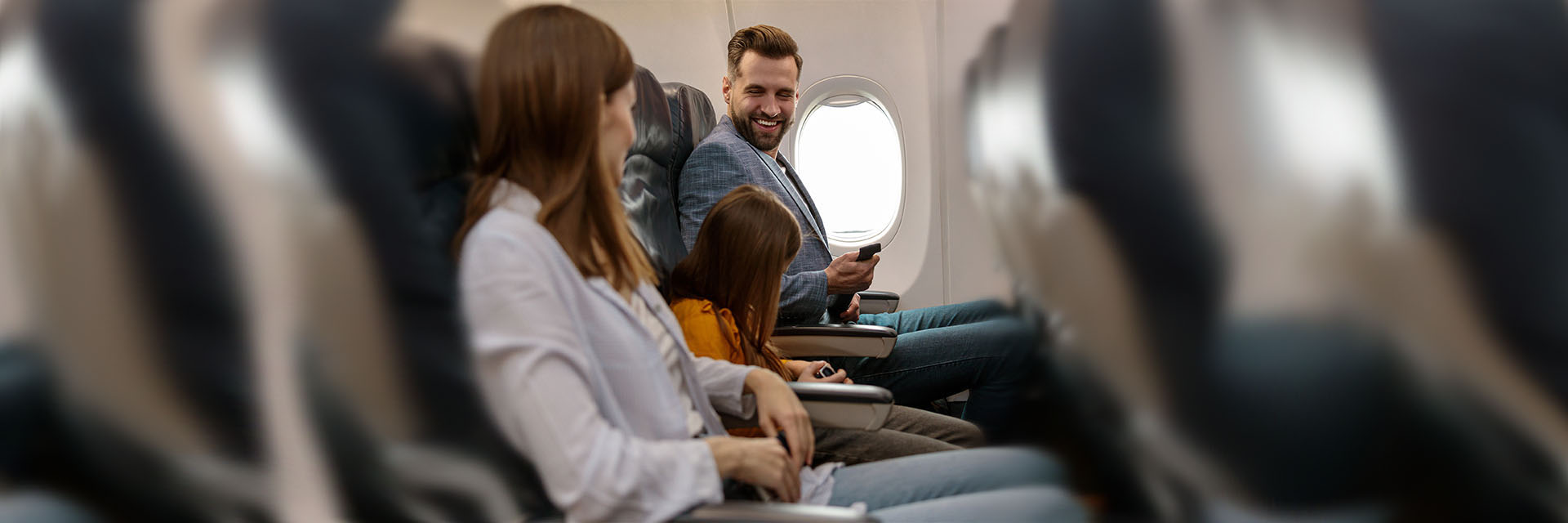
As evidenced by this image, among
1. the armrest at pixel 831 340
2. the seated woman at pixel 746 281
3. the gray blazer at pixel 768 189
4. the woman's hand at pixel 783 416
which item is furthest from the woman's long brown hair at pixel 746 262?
the armrest at pixel 831 340

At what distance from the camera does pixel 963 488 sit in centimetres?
110

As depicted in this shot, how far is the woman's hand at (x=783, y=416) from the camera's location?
41.4 inches

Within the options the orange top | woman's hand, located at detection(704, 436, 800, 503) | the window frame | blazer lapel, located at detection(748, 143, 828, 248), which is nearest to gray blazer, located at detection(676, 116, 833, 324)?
blazer lapel, located at detection(748, 143, 828, 248)

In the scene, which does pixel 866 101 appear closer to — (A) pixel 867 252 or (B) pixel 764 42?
(B) pixel 764 42

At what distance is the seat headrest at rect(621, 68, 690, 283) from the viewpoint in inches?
57.0

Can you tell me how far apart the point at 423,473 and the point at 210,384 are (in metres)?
0.17

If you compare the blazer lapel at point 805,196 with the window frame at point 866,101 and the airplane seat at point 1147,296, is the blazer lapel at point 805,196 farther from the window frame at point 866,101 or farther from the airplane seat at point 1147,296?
the airplane seat at point 1147,296

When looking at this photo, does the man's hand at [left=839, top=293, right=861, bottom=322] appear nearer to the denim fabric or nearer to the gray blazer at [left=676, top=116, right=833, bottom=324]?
the gray blazer at [left=676, top=116, right=833, bottom=324]

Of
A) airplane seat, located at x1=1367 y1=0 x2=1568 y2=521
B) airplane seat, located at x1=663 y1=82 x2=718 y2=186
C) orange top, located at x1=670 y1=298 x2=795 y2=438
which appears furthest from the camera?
airplane seat, located at x1=663 y1=82 x2=718 y2=186

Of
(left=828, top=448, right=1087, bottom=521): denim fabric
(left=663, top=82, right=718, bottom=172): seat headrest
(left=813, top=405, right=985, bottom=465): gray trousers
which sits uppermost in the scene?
(left=663, top=82, right=718, bottom=172): seat headrest

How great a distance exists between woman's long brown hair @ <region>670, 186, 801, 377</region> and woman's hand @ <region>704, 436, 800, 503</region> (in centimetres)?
56

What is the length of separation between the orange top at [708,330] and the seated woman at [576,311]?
1.42 feet

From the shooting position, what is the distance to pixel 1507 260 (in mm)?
646

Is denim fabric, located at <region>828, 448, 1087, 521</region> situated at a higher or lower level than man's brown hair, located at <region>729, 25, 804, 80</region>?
lower
